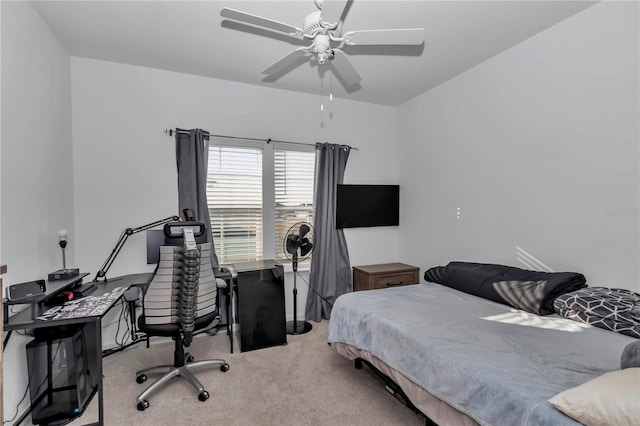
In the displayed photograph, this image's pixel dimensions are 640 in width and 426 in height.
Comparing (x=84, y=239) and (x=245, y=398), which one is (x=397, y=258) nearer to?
(x=245, y=398)

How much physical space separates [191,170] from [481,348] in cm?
294

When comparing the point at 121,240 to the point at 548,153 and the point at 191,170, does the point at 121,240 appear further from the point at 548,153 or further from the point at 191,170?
the point at 548,153

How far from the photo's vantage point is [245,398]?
227 centimetres

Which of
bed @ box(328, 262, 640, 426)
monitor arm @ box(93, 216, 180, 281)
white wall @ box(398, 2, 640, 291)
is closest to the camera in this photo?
bed @ box(328, 262, 640, 426)

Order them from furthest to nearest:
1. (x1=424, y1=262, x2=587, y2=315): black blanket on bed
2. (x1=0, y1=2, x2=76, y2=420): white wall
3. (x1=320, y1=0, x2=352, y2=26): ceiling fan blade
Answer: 1. (x1=424, y1=262, x2=587, y2=315): black blanket on bed
2. (x1=0, y1=2, x2=76, y2=420): white wall
3. (x1=320, y1=0, x2=352, y2=26): ceiling fan blade

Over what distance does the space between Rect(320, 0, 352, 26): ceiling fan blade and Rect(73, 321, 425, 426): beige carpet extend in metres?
2.37

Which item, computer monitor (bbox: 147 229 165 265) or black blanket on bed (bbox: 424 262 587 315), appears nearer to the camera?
black blanket on bed (bbox: 424 262 587 315)

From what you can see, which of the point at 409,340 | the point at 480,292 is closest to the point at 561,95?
the point at 480,292

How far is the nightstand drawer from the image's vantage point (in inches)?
148

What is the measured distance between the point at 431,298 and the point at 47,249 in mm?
3030

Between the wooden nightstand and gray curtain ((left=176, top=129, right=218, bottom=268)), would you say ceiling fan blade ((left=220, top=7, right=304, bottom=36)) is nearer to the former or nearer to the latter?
gray curtain ((left=176, top=129, right=218, bottom=268))

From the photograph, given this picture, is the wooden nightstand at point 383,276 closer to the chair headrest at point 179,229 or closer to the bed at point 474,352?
the bed at point 474,352

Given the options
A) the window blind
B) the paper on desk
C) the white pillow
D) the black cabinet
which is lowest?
the black cabinet

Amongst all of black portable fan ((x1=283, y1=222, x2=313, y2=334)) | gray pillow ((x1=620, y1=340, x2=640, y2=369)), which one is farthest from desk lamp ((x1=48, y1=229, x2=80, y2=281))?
gray pillow ((x1=620, y1=340, x2=640, y2=369))
